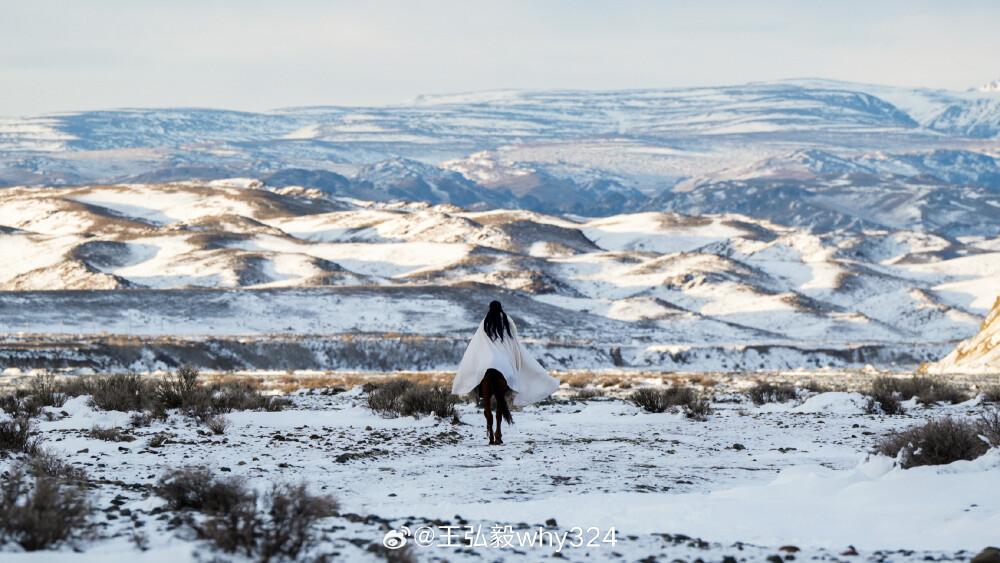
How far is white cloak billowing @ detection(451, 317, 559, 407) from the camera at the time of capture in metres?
12.5

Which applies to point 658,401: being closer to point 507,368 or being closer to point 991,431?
point 507,368

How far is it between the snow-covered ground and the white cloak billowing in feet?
2.04

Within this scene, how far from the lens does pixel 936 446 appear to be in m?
8.87

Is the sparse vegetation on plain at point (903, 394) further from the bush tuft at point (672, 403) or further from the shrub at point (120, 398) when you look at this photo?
the shrub at point (120, 398)

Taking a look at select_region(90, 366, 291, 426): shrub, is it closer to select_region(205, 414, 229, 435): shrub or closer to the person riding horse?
select_region(205, 414, 229, 435): shrub

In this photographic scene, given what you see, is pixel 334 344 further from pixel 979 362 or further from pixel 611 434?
pixel 611 434

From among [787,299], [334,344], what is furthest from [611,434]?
[787,299]

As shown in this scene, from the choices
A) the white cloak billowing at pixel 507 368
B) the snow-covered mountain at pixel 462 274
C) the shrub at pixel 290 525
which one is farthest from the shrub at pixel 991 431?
the snow-covered mountain at pixel 462 274

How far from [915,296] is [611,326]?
34.6 m

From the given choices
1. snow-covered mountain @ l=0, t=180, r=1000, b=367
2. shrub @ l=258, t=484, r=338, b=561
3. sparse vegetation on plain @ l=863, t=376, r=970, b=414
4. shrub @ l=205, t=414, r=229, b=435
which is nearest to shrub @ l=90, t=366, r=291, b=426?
shrub @ l=205, t=414, r=229, b=435

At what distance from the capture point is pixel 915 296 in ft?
303

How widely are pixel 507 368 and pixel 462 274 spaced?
81.2 metres

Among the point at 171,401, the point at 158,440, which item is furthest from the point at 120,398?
the point at 158,440

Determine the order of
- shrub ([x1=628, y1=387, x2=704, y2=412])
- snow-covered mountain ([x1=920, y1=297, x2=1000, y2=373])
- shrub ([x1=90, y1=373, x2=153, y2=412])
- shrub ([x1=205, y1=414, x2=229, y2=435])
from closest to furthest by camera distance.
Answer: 1. shrub ([x1=205, y1=414, x2=229, y2=435])
2. shrub ([x1=90, y1=373, x2=153, y2=412])
3. shrub ([x1=628, y1=387, x2=704, y2=412])
4. snow-covered mountain ([x1=920, y1=297, x2=1000, y2=373])
